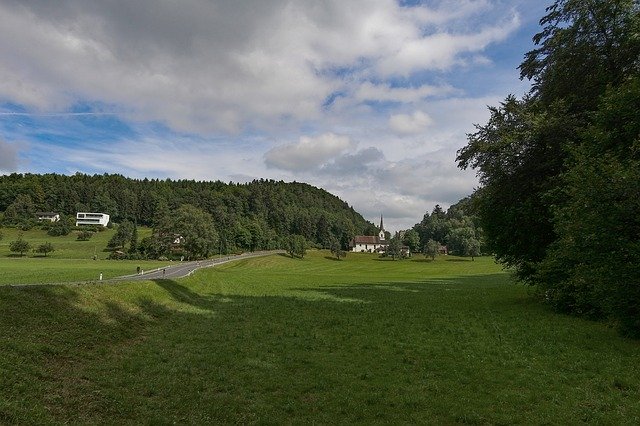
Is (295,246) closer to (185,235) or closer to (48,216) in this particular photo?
(185,235)

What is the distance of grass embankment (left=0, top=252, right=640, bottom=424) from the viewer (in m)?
10.9

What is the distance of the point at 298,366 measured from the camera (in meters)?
15.6

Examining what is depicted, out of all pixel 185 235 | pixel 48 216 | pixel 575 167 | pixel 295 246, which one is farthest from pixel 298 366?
pixel 48 216

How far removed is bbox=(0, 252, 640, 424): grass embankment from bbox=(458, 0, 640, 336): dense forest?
10.1ft

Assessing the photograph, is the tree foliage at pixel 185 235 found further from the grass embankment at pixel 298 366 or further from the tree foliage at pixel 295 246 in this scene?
the grass embankment at pixel 298 366

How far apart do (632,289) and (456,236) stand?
17229cm

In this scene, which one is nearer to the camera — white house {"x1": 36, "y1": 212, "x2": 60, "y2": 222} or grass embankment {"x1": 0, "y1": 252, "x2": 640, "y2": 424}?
grass embankment {"x1": 0, "y1": 252, "x2": 640, "y2": 424}

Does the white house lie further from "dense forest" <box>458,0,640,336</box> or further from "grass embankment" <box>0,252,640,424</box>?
"dense forest" <box>458,0,640,336</box>

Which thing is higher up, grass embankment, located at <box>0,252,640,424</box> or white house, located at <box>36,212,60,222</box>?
white house, located at <box>36,212,60,222</box>

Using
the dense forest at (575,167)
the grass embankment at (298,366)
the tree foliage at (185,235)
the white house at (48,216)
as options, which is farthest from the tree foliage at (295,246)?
the grass embankment at (298,366)

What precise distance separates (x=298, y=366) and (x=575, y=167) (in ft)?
52.7

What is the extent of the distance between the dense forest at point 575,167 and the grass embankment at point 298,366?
10.1ft

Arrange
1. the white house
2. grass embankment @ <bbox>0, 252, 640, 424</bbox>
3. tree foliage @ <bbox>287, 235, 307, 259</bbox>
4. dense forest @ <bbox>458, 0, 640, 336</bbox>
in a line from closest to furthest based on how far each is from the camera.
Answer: grass embankment @ <bbox>0, 252, 640, 424</bbox> < dense forest @ <bbox>458, 0, 640, 336</bbox> < tree foliage @ <bbox>287, 235, 307, 259</bbox> < the white house

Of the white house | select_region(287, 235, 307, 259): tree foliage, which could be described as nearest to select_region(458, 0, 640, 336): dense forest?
select_region(287, 235, 307, 259): tree foliage
